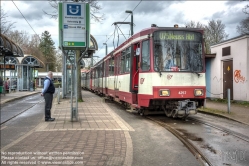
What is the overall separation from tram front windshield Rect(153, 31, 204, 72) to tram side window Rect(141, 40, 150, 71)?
0.88ft

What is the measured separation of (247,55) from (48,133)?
492 inches

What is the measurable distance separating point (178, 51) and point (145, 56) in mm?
1174

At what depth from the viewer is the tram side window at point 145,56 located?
31.7 ft

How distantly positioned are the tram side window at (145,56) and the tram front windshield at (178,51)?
0.88 feet

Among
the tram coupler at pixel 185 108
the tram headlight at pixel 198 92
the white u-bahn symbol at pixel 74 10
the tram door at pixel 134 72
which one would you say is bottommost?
the tram coupler at pixel 185 108

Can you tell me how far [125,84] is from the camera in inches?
480

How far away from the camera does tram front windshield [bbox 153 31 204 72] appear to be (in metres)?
9.56

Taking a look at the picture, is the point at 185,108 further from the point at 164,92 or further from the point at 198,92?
the point at 164,92

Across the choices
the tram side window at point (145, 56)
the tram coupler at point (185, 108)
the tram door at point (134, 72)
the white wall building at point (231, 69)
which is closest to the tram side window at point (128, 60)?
the tram door at point (134, 72)

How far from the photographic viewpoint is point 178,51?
968cm

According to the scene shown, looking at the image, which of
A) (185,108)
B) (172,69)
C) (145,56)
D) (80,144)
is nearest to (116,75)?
(145,56)

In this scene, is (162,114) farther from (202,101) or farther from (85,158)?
(85,158)

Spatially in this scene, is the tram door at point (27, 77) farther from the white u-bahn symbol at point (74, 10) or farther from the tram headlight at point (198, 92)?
the tram headlight at point (198, 92)

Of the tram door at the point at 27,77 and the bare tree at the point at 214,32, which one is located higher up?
the bare tree at the point at 214,32
